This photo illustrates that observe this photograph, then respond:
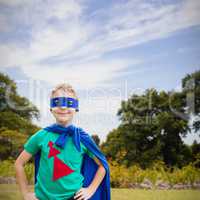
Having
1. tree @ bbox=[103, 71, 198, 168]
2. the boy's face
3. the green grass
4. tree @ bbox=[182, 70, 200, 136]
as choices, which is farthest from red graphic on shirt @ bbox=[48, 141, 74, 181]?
tree @ bbox=[182, 70, 200, 136]

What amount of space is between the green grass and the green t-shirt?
212cm

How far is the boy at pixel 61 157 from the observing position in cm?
140

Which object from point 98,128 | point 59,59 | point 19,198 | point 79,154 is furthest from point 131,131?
point 79,154

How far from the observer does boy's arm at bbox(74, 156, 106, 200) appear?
1.40 metres

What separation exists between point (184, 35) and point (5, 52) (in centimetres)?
175

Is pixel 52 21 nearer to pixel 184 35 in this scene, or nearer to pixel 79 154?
pixel 184 35

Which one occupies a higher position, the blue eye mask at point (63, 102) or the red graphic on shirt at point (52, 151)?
the blue eye mask at point (63, 102)

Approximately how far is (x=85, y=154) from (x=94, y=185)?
5.2 inches

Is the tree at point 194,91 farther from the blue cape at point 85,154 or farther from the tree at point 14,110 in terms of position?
the blue cape at point 85,154

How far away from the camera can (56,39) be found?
356 centimetres

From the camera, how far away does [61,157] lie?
140 centimetres

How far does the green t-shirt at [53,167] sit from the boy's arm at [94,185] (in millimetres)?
22

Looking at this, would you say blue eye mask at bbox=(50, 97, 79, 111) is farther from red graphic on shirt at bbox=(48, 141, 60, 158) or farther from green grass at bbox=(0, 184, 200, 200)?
green grass at bbox=(0, 184, 200, 200)

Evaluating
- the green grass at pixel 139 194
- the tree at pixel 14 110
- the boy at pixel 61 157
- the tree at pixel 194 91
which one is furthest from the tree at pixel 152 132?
the boy at pixel 61 157
